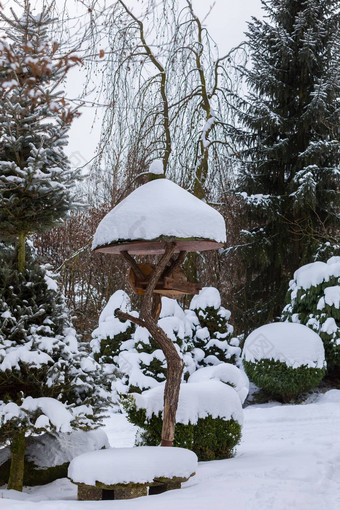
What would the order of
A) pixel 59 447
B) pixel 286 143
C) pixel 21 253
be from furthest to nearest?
pixel 286 143 → pixel 59 447 → pixel 21 253

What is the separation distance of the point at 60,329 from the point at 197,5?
7270 mm

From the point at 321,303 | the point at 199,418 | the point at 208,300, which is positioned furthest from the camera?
the point at 208,300

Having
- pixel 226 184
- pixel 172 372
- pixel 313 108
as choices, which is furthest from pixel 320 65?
pixel 172 372

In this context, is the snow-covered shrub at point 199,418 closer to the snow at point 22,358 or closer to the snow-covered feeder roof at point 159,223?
the snow at point 22,358

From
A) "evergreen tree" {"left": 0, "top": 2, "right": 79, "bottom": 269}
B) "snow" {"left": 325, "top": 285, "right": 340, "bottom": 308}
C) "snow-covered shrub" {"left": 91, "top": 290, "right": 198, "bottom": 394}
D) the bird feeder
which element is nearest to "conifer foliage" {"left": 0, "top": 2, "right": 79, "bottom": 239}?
"evergreen tree" {"left": 0, "top": 2, "right": 79, "bottom": 269}

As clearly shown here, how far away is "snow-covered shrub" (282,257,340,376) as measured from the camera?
984cm

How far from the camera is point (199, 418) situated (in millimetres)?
5730

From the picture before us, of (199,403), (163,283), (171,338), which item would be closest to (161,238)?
(163,283)

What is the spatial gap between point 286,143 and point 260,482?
8.73 meters

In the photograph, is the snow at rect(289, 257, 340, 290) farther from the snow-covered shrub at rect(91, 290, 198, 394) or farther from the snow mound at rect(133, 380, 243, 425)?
the snow mound at rect(133, 380, 243, 425)

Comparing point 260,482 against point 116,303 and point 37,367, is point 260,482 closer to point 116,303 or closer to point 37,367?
point 37,367

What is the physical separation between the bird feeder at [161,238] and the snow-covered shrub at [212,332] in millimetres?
5031

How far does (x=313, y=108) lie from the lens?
11320mm

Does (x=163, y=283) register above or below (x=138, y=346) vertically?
above
